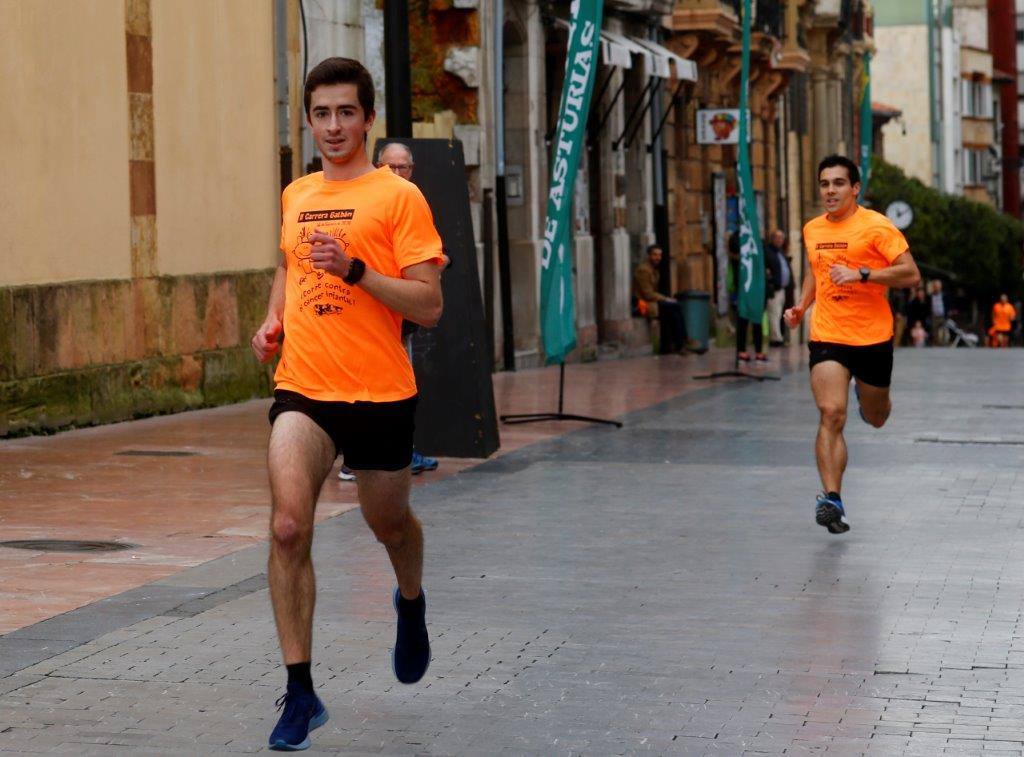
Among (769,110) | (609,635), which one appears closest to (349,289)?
(609,635)

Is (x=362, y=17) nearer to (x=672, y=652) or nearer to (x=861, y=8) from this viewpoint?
(x=672, y=652)

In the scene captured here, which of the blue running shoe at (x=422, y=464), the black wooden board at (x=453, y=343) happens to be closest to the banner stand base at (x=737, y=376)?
the black wooden board at (x=453, y=343)

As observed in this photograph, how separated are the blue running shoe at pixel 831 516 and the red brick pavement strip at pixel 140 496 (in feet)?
8.11

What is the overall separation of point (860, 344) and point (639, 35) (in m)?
22.8

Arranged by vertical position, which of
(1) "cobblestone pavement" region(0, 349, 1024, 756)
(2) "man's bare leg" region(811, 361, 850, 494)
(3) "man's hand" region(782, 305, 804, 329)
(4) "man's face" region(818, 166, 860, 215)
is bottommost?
(1) "cobblestone pavement" region(0, 349, 1024, 756)

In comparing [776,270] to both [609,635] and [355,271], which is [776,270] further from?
[355,271]

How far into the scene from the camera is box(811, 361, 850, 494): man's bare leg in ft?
34.2

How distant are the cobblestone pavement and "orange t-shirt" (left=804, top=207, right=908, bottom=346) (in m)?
0.94

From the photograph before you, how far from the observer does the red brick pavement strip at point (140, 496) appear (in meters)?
8.75

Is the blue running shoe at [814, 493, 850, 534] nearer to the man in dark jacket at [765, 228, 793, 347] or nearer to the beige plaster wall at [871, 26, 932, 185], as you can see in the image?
the man in dark jacket at [765, 228, 793, 347]

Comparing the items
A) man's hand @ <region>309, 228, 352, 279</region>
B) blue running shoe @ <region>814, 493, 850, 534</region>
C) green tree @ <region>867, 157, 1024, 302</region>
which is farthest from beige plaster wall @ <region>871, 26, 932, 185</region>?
man's hand @ <region>309, 228, 352, 279</region>

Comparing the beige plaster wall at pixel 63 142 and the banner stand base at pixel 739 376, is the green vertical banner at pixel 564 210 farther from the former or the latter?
the banner stand base at pixel 739 376

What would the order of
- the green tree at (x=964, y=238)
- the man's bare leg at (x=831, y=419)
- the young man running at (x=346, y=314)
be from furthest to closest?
1. the green tree at (x=964, y=238)
2. the man's bare leg at (x=831, y=419)
3. the young man running at (x=346, y=314)

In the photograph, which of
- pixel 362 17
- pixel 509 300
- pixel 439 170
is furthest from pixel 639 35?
pixel 439 170
